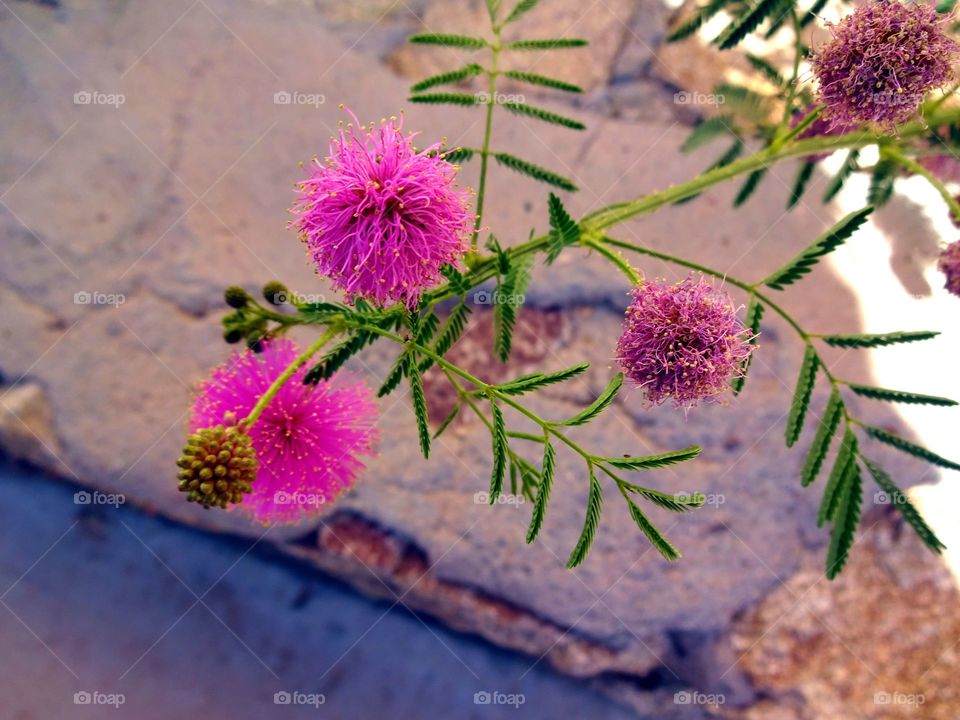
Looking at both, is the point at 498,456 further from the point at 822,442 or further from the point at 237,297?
the point at 822,442

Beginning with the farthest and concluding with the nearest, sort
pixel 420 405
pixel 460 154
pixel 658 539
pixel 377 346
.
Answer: pixel 377 346, pixel 460 154, pixel 420 405, pixel 658 539

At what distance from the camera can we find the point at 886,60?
59.2 inches

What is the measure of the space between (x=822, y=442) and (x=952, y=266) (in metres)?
0.60

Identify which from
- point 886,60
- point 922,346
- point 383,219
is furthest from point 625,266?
point 922,346

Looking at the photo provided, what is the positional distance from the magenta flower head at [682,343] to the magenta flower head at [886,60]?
0.56m

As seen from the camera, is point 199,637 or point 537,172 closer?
point 537,172

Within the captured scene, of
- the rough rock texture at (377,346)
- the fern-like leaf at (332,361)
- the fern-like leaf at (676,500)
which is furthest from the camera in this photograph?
the rough rock texture at (377,346)

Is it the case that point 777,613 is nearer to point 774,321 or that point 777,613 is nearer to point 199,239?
point 774,321

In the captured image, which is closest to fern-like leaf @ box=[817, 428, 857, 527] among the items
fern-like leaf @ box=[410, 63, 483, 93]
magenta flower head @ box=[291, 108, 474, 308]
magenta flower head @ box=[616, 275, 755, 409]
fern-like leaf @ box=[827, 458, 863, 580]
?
fern-like leaf @ box=[827, 458, 863, 580]

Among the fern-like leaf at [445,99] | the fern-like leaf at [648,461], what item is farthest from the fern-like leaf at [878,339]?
the fern-like leaf at [445,99]

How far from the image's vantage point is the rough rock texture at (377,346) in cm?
308

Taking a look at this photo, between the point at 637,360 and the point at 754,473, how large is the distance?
1.90 meters

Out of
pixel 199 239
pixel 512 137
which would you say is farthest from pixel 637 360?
pixel 199 239

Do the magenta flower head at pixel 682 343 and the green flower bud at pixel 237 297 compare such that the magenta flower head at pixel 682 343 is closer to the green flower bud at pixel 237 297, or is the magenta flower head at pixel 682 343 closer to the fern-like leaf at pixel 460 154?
the fern-like leaf at pixel 460 154
